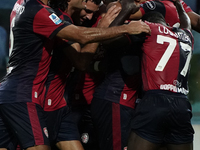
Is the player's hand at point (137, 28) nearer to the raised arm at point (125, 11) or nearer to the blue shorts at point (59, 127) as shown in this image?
the raised arm at point (125, 11)

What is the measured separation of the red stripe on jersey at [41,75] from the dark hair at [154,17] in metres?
1.09

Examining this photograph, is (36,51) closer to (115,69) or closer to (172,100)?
(115,69)

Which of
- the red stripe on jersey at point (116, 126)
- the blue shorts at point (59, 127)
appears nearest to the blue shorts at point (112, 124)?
the red stripe on jersey at point (116, 126)

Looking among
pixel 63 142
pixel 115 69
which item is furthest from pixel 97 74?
pixel 63 142

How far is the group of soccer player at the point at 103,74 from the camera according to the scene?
9.68 feet

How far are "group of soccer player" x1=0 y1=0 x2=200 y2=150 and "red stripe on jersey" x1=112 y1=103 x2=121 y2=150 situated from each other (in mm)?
11

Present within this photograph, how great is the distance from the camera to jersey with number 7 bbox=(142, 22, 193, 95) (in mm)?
3188

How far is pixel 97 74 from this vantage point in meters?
4.05

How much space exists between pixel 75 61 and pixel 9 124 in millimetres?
870

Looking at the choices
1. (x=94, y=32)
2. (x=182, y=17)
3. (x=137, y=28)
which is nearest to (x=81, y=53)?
(x=94, y=32)

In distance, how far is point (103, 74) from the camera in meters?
4.00

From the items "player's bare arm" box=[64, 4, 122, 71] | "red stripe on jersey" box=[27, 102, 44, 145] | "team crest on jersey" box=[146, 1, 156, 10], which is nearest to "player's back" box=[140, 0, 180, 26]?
"team crest on jersey" box=[146, 1, 156, 10]

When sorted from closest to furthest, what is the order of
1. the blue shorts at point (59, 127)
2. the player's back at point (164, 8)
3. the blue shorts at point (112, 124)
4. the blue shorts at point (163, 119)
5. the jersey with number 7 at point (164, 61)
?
the blue shorts at point (163, 119)
the jersey with number 7 at point (164, 61)
the blue shorts at point (59, 127)
the blue shorts at point (112, 124)
the player's back at point (164, 8)

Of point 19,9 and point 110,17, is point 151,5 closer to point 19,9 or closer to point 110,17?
point 110,17
